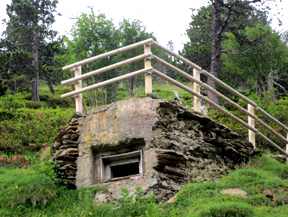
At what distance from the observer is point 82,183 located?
839 cm

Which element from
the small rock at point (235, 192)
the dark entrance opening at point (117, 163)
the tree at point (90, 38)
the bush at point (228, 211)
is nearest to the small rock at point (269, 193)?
the small rock at point (235, 192)

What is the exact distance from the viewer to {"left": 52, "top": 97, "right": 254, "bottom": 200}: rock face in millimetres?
8133

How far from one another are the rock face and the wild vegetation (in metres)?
0.39

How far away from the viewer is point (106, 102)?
15344mm

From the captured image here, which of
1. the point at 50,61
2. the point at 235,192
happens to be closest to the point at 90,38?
the point at 50,61

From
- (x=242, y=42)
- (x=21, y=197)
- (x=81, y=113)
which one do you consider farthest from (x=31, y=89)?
(x=21, y=197)

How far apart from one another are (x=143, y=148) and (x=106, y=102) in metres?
7.16

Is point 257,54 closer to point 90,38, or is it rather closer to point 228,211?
point 90,38

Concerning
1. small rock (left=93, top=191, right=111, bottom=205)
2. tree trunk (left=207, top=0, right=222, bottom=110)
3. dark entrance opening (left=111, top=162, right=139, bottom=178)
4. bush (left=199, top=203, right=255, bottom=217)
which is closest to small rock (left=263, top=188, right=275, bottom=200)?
bush (left=199, top=203, right=255, bottom=217)

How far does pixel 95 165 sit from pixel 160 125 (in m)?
1.75

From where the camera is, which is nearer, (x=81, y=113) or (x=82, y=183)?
(x=82, y=183)

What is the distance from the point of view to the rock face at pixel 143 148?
813cm

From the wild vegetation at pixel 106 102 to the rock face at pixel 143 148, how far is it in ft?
1.29

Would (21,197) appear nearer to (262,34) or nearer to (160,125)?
(160,125)
